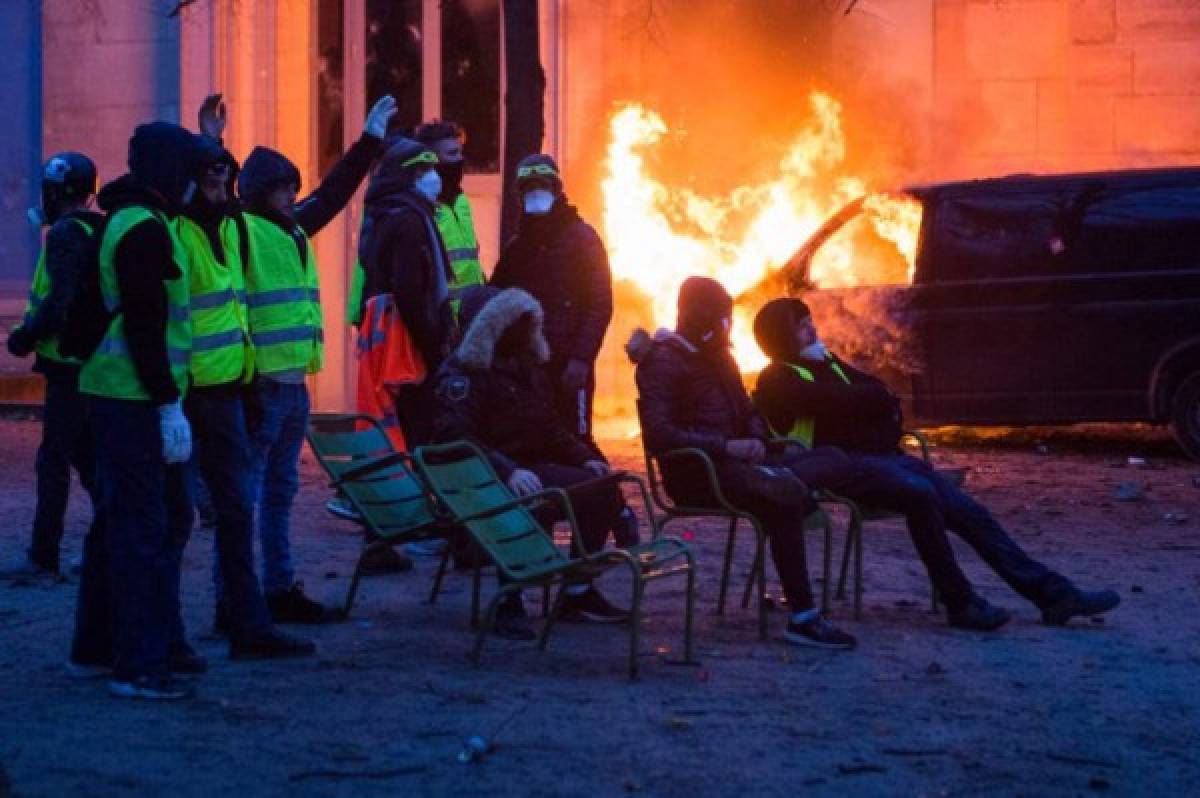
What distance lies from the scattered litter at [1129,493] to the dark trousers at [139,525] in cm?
715

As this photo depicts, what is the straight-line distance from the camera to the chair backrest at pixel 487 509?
301 inches

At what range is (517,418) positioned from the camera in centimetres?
827

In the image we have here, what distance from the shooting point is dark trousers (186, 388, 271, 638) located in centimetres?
721

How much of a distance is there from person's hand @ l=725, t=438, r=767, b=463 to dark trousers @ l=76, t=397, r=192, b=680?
216cm

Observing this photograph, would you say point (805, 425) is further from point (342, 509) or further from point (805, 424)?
point (342, 509)

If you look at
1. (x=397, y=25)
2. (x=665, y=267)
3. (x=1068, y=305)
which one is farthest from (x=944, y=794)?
(x=397, y=25)

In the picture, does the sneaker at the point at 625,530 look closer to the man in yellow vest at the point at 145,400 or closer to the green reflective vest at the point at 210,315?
the green reflective vest at the point at 210,315

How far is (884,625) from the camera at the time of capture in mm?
8406

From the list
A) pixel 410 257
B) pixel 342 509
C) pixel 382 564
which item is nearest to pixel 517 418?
pixel 382 564

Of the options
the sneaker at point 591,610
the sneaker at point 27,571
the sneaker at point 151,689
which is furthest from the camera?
the sneaker at point 27,571

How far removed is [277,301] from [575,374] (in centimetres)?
190

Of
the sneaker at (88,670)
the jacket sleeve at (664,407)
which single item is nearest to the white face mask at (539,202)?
the jacket sleeve at (664,407)

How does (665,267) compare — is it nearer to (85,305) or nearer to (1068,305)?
(1068,305)

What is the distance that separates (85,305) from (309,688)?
139cm
